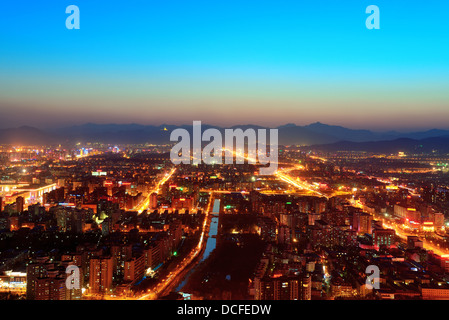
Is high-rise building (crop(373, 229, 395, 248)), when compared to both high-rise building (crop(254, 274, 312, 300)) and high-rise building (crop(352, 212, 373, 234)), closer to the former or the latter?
high-rise building (crop(352, 212, 373, 234))

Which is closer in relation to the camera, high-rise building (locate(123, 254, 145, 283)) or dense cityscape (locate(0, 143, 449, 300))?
dense cityscape (locate(0, 143, 449, 300))

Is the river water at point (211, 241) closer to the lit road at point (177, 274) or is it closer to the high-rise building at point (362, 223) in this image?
the lit road at point (177, 274)

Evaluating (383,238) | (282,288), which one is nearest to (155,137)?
(383,238)

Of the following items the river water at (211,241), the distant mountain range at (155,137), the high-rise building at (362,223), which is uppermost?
the distant mountain range at (155,137)

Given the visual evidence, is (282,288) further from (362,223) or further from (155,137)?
(155,137)

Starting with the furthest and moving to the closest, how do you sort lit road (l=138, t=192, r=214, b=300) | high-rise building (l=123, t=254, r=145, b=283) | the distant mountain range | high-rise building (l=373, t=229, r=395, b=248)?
1. the distant mountain range
2. high-rise building (l=373, t=229, r=395, b=248)
3. high-rise building (l=123, t=254, r=145, b=283)
4. lit road (l=138, t=192, r=214, b=300)

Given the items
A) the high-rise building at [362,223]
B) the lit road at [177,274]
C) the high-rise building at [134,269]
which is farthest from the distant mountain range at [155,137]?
A: the high-rise building at [134,269]

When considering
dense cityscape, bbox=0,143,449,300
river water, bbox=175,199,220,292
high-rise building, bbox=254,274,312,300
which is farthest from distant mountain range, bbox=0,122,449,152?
high-rise building, bbox=254,274,312,300
